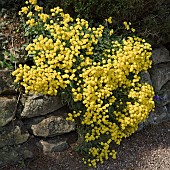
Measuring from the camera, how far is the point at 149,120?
4230 mm

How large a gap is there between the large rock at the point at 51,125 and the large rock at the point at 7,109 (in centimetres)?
22

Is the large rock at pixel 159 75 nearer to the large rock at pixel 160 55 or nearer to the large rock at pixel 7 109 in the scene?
the large rock at pixel 160 55

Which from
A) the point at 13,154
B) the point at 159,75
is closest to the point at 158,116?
the point at 159,75

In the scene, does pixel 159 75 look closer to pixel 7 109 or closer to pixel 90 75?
pixel 90 75

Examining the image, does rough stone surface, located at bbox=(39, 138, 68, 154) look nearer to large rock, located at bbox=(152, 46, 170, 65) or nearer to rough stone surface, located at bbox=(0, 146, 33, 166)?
rough stone surface, located at bbox=(0, 146, 33, 166)

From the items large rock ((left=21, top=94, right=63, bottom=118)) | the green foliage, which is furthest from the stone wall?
the green foliage

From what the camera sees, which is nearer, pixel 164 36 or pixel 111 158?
pixel 111 158

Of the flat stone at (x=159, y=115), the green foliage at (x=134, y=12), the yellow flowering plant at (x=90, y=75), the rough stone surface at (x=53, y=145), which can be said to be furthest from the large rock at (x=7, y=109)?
the flat stone at (x=159, y=115)

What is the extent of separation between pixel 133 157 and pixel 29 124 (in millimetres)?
1083

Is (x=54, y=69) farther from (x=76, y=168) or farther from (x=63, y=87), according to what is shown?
(x=76, y=168)

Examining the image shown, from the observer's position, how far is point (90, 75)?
337 cm

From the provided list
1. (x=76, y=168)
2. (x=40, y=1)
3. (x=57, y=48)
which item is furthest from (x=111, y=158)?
(x=40, y=1)

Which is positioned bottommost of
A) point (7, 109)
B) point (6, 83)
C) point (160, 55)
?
point (7, 109)

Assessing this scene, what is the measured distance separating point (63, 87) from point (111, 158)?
0.92 m
